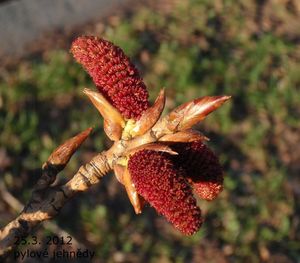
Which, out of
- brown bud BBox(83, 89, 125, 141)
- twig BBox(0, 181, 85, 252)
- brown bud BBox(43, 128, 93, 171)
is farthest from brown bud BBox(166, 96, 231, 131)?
twig BBox(0, 181, 85, 252)

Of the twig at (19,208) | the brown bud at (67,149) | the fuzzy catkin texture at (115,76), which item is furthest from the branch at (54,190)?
the twig at (19,208)

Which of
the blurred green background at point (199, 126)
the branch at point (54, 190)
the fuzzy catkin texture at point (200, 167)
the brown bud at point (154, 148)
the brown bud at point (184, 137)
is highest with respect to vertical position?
the brown bud at point (154, 148)

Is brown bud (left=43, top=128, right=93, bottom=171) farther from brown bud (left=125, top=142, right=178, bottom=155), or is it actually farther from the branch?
brown bud (left=125, top=142, right=178, bottom=155)

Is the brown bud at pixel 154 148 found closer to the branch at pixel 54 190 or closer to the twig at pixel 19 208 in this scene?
the branch at pixel 54 190

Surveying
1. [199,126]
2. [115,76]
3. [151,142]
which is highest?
[115,76]

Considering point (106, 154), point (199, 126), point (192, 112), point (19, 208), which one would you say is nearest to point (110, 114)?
point (106, 154)

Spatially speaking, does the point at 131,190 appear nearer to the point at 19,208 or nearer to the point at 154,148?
the point at 154,148

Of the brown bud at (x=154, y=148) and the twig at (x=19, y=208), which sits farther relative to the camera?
the twig at (x=19, y=208)

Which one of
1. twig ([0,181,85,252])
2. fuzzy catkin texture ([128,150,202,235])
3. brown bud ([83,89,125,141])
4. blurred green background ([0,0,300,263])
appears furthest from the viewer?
blurred green background ([0,0,300,263])
